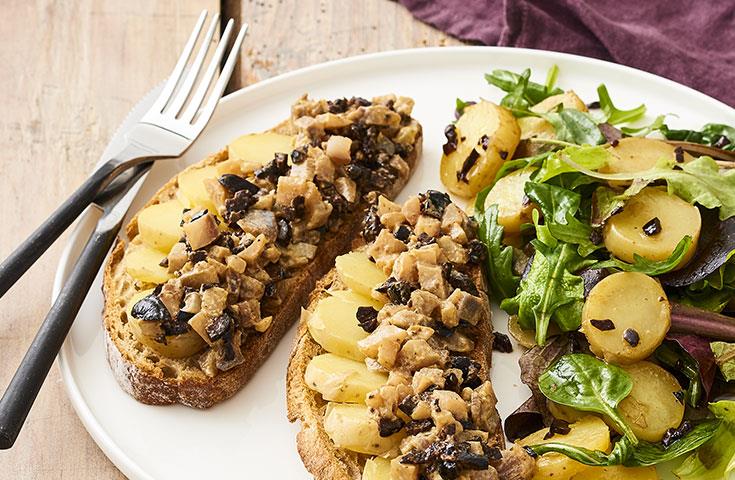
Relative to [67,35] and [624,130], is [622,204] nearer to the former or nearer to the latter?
[624,130]

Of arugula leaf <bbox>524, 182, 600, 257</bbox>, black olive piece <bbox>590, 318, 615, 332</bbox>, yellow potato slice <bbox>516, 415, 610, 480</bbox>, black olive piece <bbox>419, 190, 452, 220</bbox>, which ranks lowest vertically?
yellow potato slice <bbox>516, 415, 610, 480</bbox>

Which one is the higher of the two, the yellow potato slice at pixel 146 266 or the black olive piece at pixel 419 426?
the black olive piece at pixel 419 426

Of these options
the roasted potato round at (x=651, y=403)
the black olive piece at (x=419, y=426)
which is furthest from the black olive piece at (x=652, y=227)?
the black olive piece at (x=419, y=426)

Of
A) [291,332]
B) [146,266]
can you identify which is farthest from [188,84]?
[291,332]

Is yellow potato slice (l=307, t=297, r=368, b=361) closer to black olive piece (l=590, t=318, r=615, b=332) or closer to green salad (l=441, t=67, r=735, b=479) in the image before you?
green salad (l=441, t=67, r=735, b=479)

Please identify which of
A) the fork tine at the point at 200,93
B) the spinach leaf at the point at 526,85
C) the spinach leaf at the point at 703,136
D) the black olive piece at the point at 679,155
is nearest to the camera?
the black olive piece at the point at 679,155

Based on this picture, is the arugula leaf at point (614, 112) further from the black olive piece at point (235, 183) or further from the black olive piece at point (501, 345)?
the black olive piece at point (235, 183)

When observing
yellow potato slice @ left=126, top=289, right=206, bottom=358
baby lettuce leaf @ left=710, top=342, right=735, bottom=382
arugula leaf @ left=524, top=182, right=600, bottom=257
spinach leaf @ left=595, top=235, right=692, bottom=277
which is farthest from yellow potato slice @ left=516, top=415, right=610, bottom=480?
yellow potato slice @ left=126, top=289, right=206, bottom=358
